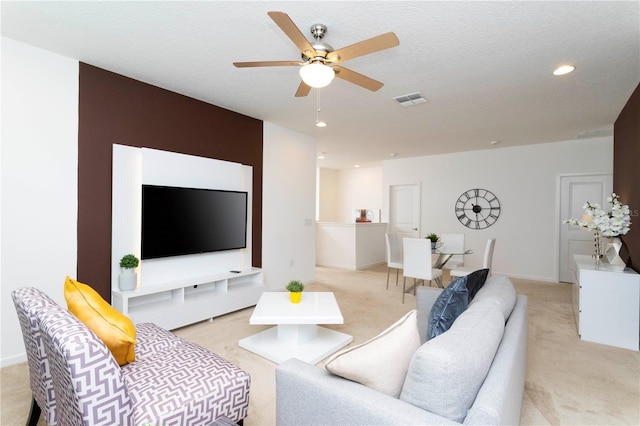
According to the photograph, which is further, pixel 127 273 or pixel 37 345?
pixel 127 273

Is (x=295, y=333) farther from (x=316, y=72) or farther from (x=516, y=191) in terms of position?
(x=516, y=191)

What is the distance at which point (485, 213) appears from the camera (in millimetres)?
6410

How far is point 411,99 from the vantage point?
3668 mm

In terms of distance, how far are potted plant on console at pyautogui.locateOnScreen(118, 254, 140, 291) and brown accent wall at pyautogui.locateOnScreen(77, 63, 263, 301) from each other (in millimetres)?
145

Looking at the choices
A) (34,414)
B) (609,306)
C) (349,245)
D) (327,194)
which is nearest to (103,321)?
(34,414)

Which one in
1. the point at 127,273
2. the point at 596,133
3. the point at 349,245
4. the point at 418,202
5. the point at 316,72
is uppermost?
the point at 596,133

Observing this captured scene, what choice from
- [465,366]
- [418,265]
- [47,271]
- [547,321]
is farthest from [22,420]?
[547,321]

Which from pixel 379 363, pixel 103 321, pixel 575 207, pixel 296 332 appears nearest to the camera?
pixel 379 363

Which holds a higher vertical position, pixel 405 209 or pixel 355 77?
pixel 355 77

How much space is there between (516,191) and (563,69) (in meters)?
3.65

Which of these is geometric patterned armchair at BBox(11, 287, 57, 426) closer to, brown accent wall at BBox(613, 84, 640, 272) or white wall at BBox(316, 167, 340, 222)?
brown accent wall at BBox(613, 84, 640, 272)

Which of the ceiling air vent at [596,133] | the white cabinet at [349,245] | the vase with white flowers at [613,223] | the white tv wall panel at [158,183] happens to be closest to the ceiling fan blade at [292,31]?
the white tv wall panel at [158,183]

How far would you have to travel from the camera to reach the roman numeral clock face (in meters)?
6.32

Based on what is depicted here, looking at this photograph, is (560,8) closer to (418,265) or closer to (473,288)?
(473,288)
